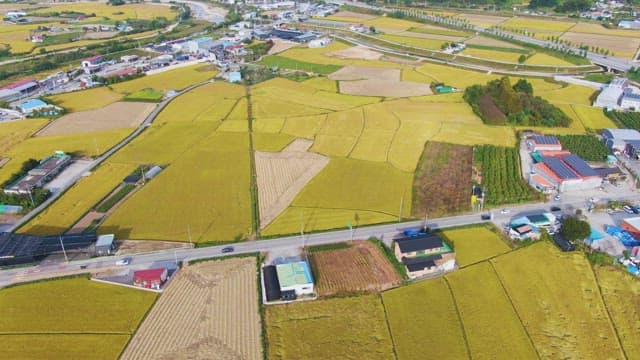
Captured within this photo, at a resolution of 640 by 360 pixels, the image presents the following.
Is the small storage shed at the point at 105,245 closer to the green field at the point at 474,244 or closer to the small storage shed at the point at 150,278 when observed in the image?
the small storage shed at the point at 150,278

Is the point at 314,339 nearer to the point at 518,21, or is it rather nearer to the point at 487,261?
the point at 487,261

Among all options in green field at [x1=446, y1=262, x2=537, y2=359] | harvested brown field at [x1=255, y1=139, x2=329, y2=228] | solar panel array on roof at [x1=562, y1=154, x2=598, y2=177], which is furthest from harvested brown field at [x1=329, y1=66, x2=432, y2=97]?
green field at [x1=446, y1=262, x2=537, y2=359]

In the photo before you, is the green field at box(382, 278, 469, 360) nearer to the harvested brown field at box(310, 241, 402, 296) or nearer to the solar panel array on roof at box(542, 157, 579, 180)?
the harvested brown field at box(310, 241, 402, 296)

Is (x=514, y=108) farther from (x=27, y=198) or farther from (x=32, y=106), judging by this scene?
(x=32, y=106)

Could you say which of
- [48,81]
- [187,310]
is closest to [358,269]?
[187,310]

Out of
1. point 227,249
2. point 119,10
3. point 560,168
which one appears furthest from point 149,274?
point 119,10

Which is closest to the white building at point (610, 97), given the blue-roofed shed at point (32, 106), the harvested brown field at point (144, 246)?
the harvested brown field at point (144, 246)
